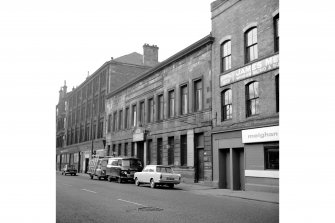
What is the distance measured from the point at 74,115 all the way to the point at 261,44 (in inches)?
1570

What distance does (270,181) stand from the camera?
17875mm

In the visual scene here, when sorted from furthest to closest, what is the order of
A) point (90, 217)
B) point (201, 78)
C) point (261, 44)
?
1. point (201, 78)
2. point (261, 44)
3. point (90, 217)

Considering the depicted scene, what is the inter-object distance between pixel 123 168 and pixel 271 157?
42.1ft

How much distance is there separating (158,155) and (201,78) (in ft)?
29.7

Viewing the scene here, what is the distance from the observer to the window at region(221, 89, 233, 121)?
21.9 m

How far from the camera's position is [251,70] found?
19906 mm

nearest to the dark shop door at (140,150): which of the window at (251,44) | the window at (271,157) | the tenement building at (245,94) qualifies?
the tenement building at (245,94)

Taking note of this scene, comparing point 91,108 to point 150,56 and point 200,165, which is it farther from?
point 200,165

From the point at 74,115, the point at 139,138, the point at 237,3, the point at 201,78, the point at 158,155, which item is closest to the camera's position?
the point at 237,3

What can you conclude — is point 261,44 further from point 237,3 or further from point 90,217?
point 90,217

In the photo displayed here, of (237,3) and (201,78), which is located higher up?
(237,3)
